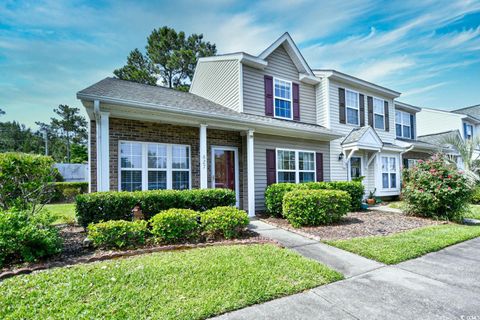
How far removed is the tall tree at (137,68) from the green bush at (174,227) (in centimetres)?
2111

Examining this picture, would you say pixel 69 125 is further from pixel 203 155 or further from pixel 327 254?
pixel 327 254

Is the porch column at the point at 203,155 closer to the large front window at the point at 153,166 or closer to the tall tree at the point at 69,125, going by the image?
the large front window at the point at 153,166

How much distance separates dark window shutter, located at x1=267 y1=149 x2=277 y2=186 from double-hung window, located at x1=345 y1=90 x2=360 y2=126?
5.35 meters

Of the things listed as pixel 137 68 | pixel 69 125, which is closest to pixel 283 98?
pixel 137 68

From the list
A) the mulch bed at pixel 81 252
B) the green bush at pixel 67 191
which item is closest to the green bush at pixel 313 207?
the mulch bed at pixel 81 252

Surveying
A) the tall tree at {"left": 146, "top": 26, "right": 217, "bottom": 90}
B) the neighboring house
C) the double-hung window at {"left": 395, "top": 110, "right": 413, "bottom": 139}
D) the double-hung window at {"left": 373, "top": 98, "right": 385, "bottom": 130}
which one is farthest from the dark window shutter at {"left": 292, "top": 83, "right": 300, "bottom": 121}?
the tall tree at {"left": 146, "top": 26, "right": 217, "bottom": 90}

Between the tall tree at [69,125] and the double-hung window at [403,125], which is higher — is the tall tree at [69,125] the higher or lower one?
the higher one

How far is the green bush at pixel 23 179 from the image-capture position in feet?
14.9

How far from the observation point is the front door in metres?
8.55

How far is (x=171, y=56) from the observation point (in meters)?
22.4

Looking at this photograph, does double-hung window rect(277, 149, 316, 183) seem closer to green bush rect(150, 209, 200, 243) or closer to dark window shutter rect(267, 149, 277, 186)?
dark window shutter rect(267, 149, 277, 186)

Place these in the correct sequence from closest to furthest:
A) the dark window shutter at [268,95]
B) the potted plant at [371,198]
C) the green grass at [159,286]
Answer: the green grass at [159,286], the dark window shutter at [268,95], the potted plant at [371,198]

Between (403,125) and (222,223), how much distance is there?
1572cm

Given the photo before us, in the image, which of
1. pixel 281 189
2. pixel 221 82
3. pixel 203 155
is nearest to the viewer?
pixel 203 155
